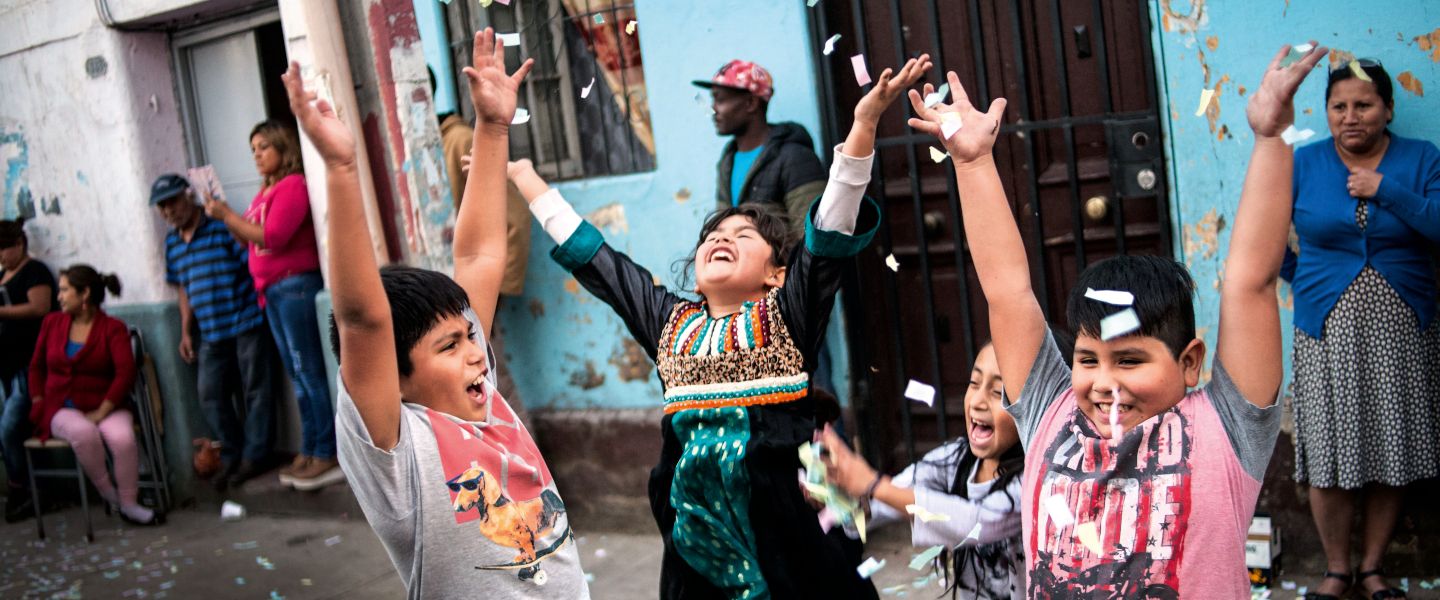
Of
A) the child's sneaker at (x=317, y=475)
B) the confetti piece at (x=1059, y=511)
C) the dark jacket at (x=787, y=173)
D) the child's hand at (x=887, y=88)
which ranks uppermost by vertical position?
the child's hand at (x=887, y=88)

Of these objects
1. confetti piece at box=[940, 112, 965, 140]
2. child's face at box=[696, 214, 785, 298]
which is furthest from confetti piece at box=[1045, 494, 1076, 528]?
child's face at box=[696, 214, 785, 298]

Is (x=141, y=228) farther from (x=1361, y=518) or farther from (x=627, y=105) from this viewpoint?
(x=1361, y=518)

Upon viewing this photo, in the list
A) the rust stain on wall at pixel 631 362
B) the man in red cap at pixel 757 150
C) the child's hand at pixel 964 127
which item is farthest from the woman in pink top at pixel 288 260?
the child's hand at pixel 964 127

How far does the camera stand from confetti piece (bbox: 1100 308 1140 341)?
7.55 ft

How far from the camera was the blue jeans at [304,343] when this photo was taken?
6.76m

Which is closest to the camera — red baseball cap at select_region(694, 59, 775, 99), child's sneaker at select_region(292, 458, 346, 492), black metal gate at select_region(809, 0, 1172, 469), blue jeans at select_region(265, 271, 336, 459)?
black metal gate at select_region(809, 0, 1172, 469)

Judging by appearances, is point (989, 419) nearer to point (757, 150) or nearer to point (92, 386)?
point (757, 150)

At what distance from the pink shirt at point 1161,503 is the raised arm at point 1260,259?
0.06m

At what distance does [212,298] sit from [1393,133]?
5455 millimetres

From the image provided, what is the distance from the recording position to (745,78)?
16.9 feet

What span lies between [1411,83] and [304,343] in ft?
16.0

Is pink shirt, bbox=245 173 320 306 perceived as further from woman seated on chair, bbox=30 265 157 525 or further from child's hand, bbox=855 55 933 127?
child's hand, bbox=855 55 933 127

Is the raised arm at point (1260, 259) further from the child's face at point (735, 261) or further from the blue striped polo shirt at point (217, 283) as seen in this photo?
the blue striped polo shirt at point (217, 283)

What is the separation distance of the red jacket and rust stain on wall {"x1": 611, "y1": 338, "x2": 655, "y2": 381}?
290 cm
